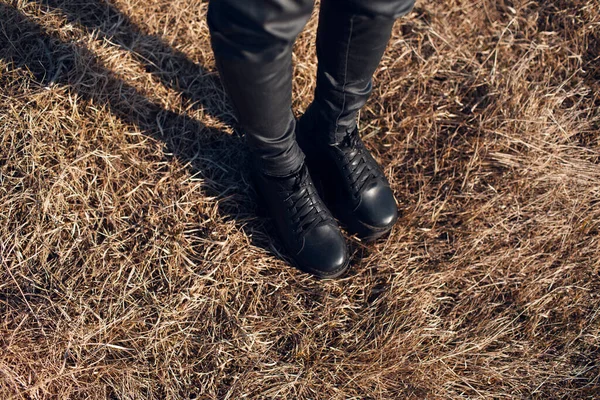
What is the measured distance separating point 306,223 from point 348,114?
0.32 m

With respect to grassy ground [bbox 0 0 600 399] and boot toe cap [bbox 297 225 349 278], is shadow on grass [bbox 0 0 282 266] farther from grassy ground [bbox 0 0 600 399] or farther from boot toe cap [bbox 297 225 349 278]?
boot toe cap [bbox 297 225 349 278]

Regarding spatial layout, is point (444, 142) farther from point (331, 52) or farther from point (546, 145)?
point (331, 52)

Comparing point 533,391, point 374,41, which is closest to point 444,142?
point 374,41

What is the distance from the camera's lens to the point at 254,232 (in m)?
1.71

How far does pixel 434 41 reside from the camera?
214 centimetres

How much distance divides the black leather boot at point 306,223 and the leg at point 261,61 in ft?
0.38

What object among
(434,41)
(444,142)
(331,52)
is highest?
(331,52)

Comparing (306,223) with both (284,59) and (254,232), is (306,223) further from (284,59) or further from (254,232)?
(284,59)

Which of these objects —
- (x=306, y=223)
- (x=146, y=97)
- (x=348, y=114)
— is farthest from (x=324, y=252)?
(x=146, y=97)

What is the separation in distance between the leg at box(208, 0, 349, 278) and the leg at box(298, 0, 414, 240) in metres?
0.10

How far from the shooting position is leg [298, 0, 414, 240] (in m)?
1.28

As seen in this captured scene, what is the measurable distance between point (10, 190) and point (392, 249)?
44.9 inches

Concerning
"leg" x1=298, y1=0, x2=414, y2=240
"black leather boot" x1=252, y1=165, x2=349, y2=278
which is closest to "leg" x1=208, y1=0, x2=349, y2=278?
"black leather boot" x1=252, y1=165, x2=349, y2=278

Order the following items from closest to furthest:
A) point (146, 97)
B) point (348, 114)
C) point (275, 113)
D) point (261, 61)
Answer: point (261, 61)
point (275, 113)
point (348, 114)
point (146, 97)
